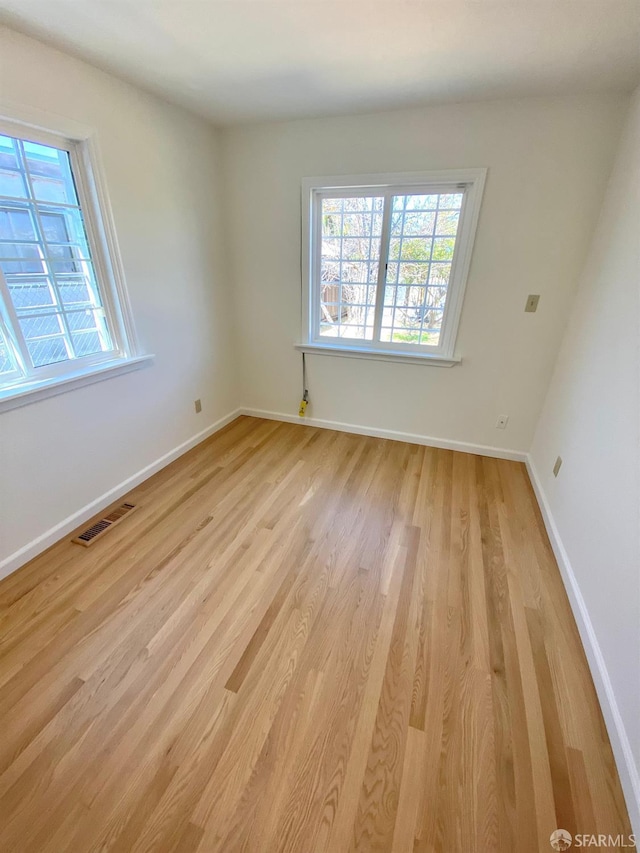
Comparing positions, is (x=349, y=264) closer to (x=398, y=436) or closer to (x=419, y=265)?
(x=419, y=265)

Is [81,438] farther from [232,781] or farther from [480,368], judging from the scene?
[480,368]

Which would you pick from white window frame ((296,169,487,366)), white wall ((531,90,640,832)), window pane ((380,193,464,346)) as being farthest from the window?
white wall ((531,90,640,832))

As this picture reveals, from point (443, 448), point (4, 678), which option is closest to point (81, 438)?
point (4, 678)

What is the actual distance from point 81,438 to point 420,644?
206cm

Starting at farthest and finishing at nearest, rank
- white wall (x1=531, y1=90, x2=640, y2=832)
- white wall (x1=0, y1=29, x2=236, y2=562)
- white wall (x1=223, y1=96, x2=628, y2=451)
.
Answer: white wall (x1=223, y1=96, x2=628, y2=451), white wall (x1=0, y1=29, x2=236, y2=562), white wall (x1=531, y1=90, x2=640, y2=832)

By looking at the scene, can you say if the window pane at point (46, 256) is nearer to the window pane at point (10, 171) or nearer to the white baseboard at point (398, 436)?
the window pane at point (10, 171)

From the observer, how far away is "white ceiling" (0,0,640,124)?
1.31 metres

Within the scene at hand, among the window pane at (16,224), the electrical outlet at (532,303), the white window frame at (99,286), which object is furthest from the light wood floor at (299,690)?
the window pane at (16,224)

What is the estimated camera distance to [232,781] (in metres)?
1.03

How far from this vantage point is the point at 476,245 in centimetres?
234

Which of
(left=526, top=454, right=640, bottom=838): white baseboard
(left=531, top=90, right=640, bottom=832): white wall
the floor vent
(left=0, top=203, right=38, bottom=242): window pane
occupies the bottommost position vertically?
the floor vent

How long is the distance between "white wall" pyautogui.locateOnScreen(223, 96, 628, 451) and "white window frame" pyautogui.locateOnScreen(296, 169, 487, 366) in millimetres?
62

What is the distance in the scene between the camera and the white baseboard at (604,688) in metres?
1.00

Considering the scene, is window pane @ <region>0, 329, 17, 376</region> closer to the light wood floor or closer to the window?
the window
